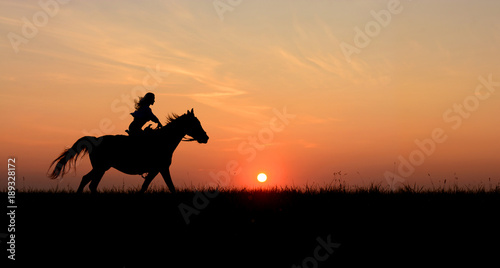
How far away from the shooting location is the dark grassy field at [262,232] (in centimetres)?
698

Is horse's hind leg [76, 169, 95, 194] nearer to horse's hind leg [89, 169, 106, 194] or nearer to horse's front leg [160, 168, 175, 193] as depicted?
horse's hind leg [89, 169, 106, 194]

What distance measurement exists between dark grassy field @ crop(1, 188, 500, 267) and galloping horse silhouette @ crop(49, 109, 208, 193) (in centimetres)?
275

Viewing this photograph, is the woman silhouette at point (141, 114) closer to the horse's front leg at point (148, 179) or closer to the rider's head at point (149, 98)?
the rider's head at point (149, 98)

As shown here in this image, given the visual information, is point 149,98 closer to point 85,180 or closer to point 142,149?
point 142,149

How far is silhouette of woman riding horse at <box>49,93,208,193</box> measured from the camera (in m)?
13.6

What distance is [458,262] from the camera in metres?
6.74

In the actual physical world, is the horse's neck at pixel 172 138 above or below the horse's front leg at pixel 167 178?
above

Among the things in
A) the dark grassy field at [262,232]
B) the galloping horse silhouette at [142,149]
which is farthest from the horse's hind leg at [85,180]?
the dark grassy field at [262,232]

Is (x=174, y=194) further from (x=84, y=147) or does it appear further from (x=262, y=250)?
(x=262, y=250)

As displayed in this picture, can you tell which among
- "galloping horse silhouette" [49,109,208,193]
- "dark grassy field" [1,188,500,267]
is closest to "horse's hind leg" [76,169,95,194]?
"galloping horse silhouette" [49,109,208,193]

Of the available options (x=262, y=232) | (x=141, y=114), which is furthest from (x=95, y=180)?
(x=262, y=232)

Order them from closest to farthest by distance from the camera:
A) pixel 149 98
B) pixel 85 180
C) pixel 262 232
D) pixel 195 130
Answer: pixel 262 232 → pixel 85 180 → pixel 149 98 → pixel 195 130

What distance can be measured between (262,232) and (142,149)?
6797 millimetres

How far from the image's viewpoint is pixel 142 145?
13.8 metres
